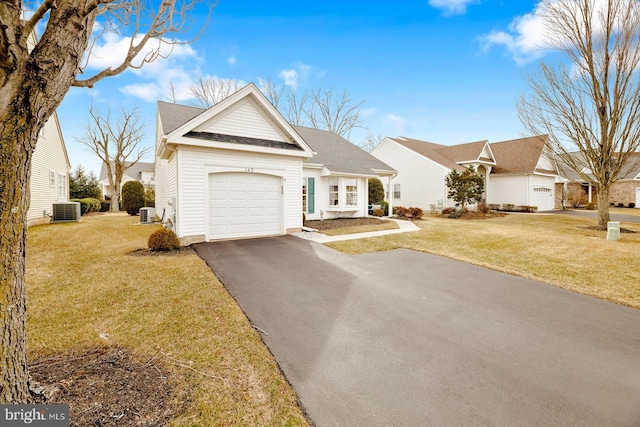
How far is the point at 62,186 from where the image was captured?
1906cm

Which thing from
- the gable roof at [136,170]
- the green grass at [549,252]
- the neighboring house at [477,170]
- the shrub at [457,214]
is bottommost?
the green grass at [549,252]

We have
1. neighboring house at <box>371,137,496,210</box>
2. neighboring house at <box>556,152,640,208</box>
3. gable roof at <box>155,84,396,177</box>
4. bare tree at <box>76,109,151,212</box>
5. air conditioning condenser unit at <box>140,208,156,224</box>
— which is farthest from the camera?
bare tree at <box>76,109,151,212</box>

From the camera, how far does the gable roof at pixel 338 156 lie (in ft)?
51.9

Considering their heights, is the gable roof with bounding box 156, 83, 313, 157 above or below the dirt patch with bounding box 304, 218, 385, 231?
above

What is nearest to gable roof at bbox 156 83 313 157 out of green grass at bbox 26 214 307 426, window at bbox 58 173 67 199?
green grass at bbox 26 214 307 426

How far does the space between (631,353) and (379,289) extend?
3.50 meters

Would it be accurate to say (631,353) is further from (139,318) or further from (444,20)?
(444,20)

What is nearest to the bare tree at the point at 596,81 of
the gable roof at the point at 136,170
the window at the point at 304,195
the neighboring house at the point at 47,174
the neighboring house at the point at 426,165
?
the neighboring house at the point at 426,165

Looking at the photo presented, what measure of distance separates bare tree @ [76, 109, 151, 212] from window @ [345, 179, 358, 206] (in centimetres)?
2456

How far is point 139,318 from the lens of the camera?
4281 mm

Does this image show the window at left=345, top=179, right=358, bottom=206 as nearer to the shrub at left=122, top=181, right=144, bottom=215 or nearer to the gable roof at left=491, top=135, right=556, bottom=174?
the gable roof at left=491, top=135, right=556, bottom=174

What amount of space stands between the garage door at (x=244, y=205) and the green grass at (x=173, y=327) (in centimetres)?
265

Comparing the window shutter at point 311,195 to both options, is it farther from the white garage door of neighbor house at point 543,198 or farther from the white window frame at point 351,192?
the white garage door of neighbor house at point 543,198

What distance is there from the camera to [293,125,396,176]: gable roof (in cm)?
1581
